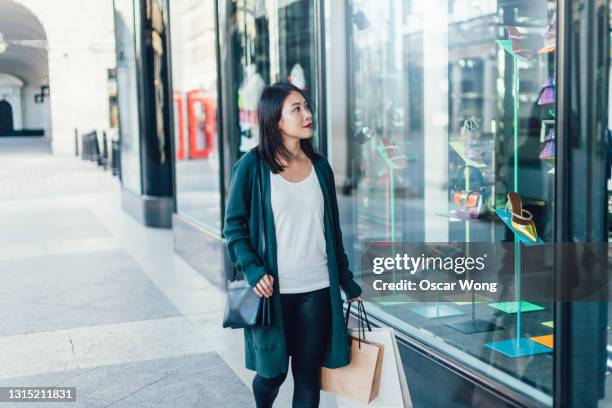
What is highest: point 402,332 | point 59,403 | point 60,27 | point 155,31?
point 60,27

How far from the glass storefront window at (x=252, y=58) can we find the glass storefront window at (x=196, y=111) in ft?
1.57

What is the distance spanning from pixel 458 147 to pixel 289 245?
238 cm

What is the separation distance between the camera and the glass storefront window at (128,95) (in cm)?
1159

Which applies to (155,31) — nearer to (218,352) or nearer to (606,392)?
(218,352)

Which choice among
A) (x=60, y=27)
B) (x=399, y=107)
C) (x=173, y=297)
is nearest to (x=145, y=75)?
(x=399, y=107)

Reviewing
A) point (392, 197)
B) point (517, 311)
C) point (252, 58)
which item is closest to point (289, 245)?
point (517, 311)

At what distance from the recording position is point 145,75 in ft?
36.1

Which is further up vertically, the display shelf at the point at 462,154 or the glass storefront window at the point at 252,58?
the glass storefront window at the point at 252,58

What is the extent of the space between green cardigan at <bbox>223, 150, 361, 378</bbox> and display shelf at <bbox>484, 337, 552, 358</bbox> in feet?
3.73

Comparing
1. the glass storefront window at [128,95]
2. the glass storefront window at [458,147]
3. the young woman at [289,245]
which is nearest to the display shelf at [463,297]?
the glass storefront window at [458,147]

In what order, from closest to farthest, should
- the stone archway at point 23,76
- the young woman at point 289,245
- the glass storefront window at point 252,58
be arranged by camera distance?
the young woman at point 289,245, the glass storefront window at point 252,58, the stone archway at point 23,76

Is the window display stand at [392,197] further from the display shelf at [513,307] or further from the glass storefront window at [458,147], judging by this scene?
the display shelf at [513,307]

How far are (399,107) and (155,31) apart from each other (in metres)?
3.46

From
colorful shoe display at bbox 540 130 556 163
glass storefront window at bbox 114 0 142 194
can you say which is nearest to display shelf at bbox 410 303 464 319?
colorful shoe display at bbox 540 130 556 163
